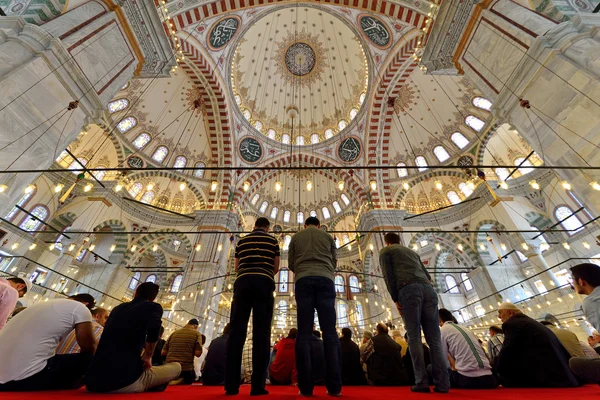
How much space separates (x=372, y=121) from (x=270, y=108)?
23.5 feet

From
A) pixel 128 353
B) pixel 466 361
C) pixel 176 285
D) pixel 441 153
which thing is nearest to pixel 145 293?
pixel 128 353

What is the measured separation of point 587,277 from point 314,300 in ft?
7.91

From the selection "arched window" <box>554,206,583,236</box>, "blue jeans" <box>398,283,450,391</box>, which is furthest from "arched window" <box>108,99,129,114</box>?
"arched window" <box>554,206,583,236</box>

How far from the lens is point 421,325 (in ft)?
9.12

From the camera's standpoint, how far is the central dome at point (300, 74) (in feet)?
49.2

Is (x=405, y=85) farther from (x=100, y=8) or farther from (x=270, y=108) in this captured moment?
(x=100, y=8)

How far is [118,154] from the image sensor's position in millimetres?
14000

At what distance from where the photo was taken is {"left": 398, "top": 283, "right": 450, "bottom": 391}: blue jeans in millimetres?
2461

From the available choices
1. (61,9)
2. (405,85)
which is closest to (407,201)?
(405,85)

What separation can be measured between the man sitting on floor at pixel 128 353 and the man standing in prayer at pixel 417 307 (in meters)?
2.38

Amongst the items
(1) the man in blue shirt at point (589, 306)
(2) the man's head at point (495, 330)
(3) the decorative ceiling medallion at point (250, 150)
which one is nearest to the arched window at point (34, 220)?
(3) the decorative ceiling medallion at point (250, 150)

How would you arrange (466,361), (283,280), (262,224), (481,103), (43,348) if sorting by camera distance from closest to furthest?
1. (43,348)
2. (466,361)
3. (262,224)
4. (481,103)
5. (283,280)

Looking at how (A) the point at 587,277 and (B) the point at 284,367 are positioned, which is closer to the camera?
(A) the point at 587,277

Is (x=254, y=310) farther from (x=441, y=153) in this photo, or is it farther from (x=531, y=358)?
(x=441, y=153)
